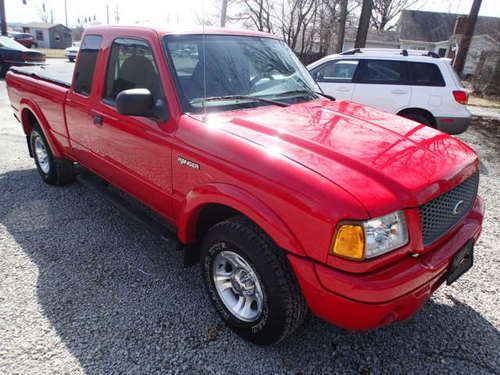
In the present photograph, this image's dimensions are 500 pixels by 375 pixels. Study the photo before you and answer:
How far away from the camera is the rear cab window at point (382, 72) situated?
749cm

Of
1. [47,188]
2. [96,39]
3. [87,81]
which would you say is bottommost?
[47,188]

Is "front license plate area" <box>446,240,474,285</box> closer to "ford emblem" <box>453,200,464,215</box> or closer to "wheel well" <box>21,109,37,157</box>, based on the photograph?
"ford emblem" <box>453,200,464,215</box>

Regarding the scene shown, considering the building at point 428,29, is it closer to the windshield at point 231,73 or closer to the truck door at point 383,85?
the truck door at point 383,85

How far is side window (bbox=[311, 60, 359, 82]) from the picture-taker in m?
7.92

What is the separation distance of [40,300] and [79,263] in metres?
0.52

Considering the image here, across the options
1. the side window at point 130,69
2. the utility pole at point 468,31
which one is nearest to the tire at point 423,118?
the side window at point 130,69

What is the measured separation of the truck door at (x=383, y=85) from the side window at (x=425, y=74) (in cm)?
14

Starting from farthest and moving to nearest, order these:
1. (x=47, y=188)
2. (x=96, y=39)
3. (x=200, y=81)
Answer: (x=47, y=188)
(x=96, y=39)
(x=200, y=81)

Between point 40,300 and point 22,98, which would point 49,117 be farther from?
point 40,300

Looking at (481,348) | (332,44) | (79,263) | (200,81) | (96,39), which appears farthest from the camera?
(332,44)

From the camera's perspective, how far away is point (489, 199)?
5.16 m

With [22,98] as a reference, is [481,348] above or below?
below

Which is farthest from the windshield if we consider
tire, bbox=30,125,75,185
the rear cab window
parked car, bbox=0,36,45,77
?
parked car, bbox=0,36,45,77

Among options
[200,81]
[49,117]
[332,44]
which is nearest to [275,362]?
[200,81]
